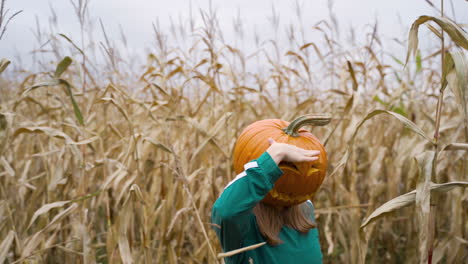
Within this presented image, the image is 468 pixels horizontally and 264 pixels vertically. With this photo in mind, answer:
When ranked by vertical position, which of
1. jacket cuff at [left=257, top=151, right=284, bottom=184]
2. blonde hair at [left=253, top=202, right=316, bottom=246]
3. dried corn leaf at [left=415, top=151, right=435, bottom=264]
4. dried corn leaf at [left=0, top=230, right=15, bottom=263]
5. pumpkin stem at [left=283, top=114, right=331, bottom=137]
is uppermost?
pumpkin stem at [left=283, top=114, right=331, bottom=137]

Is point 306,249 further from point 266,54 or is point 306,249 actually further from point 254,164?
point 266,54

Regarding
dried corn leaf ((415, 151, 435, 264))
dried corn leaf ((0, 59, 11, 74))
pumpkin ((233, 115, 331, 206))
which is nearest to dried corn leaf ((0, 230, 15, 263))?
dried corn leaf ((0, 59, 11, 74))

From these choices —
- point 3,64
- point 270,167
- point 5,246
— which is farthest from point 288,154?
point 5,246

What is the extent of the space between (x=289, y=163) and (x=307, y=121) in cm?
16

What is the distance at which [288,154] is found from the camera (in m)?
1.24

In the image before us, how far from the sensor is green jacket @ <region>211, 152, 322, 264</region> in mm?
1213

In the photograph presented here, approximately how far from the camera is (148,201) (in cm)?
212

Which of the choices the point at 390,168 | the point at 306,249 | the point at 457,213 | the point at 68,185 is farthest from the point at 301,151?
the point at 68,185

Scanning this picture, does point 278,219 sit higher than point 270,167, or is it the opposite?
point 270,167

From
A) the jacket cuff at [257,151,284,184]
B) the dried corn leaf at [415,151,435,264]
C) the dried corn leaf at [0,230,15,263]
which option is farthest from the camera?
the dried corn leaf at [0,230,15,263]

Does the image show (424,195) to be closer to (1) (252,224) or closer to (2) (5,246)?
(1) (252,224)

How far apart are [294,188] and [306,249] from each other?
0.28 metres

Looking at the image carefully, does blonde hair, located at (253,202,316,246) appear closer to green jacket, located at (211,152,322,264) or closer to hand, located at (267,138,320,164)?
green jacket, located at (211,152,322,264)

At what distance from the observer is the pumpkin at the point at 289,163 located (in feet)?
4.41
